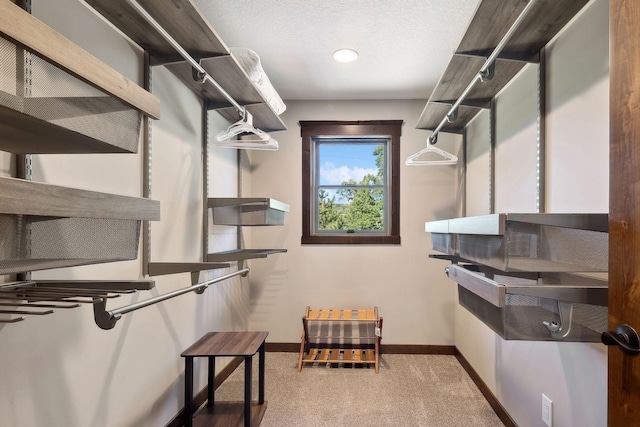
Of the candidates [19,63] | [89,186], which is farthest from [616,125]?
[89,186]

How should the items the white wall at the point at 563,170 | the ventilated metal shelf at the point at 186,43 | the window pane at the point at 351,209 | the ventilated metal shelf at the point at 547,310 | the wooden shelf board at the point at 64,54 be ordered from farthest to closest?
the window pane at the point at 351,209 < the ventilated metal shelf at the point at 186,43 < the white wall at the point at 563,170 < the ventilated metal shelf at the point at 547,310 < the wooden shelf board at the point at 64,54

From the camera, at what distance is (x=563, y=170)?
1361 millimetres

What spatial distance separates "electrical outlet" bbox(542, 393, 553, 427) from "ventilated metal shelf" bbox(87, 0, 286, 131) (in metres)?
2.10

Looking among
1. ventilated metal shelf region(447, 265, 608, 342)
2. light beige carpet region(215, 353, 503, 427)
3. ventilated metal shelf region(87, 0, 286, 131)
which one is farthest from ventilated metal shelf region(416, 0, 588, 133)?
light beige carpet region(215, 353, 503, 427)

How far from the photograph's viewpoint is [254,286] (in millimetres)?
3041

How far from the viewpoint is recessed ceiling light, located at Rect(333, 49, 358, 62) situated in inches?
84.6

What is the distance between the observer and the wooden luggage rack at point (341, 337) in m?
2.67

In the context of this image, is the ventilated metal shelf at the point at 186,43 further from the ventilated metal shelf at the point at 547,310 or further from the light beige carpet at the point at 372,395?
the light beige carpet at the point at 372,395

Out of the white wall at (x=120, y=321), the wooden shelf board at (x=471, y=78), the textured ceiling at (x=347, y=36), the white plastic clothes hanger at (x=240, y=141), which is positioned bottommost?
the white wall at (x=120, y=321)

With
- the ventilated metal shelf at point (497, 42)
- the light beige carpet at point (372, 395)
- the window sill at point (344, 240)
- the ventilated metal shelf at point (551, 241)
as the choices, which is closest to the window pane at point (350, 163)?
the window sill at point (344, 240)

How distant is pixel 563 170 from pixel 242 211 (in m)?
1.69

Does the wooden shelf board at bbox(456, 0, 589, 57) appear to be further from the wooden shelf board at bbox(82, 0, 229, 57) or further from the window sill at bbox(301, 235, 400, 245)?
the window sill at bbox(301, 235, 400, 245)

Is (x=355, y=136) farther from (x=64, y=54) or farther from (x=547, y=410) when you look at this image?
(x=64, y=54)

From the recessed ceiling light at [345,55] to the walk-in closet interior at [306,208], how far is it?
2.8 inches
